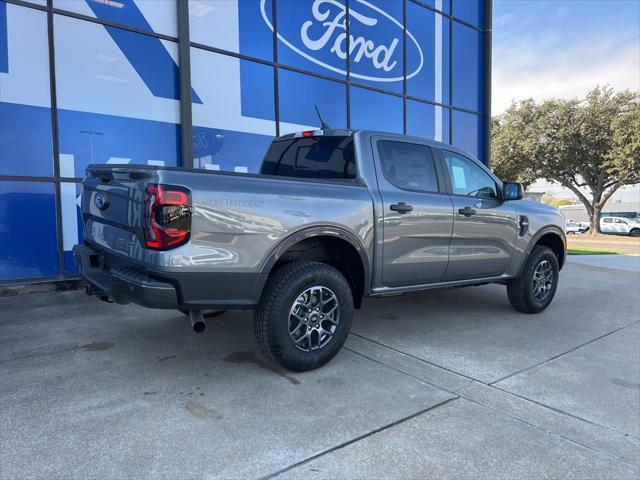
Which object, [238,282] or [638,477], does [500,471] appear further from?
[238,282]

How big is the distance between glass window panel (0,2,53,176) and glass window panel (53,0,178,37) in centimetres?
54

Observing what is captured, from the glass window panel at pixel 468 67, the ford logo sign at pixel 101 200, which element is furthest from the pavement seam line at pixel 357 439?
the glass window panel at pixel 468 67

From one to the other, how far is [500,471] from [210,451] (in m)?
1.50

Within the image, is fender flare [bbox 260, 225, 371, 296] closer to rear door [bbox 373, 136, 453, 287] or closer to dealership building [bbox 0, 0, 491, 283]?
rear door [bbox 373, 136, 453, 287]

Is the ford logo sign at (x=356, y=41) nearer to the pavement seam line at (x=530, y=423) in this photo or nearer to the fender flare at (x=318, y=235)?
the fender flare at (x=318, y=235)

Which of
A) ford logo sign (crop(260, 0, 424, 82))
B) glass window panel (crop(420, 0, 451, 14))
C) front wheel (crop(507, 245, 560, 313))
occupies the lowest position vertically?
front wheel (crop(507, 245, 560, 313))

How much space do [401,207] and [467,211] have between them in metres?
0.95

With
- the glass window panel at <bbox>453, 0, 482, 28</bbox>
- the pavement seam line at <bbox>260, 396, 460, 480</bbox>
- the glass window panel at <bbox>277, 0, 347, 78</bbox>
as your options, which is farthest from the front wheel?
the glass window panel at <bbox>453, 0, 482, 28</bbox>

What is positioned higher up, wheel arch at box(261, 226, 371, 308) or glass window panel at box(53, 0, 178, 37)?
glass window panel at box(53, 0, 178, 37)

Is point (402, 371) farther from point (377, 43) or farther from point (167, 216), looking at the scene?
point (377, 43)

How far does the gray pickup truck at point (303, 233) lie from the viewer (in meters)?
2.88

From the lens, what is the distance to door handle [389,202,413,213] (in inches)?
154

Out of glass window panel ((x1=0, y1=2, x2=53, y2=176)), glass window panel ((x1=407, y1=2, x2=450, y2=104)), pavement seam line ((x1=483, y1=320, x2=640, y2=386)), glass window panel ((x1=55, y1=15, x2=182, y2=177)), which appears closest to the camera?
pavement seam line ((x1=483, y1=320, x2=640, y2=386))

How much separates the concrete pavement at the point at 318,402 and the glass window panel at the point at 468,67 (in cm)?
894
